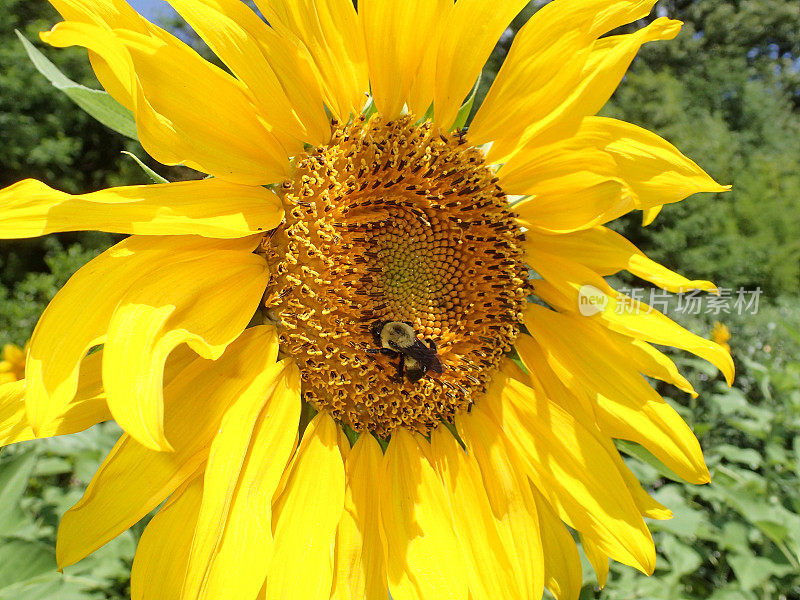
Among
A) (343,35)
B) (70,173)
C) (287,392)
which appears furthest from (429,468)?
(70,173)

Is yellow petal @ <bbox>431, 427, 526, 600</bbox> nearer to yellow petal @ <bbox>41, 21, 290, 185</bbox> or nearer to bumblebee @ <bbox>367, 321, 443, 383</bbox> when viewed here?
bumblebee @ <bbox>367, 321, 443, 383</bbox>

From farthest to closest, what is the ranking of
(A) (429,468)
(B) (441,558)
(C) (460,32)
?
(A) (429,468) < (B) (441,558) < (C) (460,32)

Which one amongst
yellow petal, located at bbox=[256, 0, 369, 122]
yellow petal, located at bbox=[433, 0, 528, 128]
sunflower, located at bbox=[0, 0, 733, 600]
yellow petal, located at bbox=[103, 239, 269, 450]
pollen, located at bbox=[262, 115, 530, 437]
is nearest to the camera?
yellow petal, located at bbox=[103, 239, 269, 450]

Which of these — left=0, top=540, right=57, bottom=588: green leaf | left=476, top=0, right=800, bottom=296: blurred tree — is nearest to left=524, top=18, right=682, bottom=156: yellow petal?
left=0, top=540, right=57, bottom=588: green leaf

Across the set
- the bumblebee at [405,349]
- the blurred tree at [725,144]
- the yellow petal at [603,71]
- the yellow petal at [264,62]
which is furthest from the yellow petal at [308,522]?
the blurred tree at [725,144]

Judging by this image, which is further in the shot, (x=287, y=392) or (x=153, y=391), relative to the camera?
(x=287, y=392)

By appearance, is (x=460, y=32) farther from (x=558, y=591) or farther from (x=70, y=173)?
(x=70, y=173)

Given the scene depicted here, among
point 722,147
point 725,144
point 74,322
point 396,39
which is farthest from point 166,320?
point 725,144
